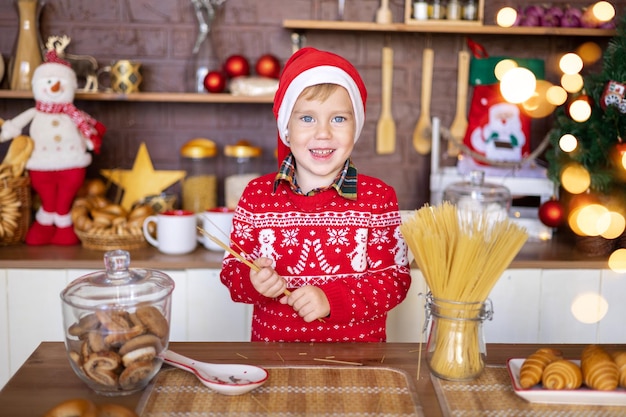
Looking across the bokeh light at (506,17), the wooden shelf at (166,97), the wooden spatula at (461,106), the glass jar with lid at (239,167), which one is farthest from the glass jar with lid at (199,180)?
the bokeh light at (506,17)

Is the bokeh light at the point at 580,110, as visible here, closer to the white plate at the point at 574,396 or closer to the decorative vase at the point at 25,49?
the white plate at the point at 574,396

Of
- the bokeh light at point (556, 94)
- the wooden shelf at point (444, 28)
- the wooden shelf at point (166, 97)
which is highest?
the wooden shelf at point (444, 28)

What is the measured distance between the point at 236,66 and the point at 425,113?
2.14 feet

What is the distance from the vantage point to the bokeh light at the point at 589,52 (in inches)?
85.5

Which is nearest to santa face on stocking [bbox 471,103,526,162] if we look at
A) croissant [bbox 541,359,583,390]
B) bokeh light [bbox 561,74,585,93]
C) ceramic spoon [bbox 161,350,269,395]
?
bokeh light [bbox 561,74,585,93]

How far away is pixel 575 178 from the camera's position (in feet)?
6.28

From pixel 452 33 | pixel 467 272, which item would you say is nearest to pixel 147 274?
pixel 467 272

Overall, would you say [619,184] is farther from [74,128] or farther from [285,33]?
[74,128]

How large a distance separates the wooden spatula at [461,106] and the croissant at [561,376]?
137 cm

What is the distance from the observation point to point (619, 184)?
1859mm

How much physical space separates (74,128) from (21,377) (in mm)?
1187

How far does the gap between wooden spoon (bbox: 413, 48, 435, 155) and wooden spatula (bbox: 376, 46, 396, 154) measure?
0.27ft

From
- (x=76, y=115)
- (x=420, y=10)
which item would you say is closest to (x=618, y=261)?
(x=420, y=10)

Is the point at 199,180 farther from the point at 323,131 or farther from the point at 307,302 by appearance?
the point at 307,302
